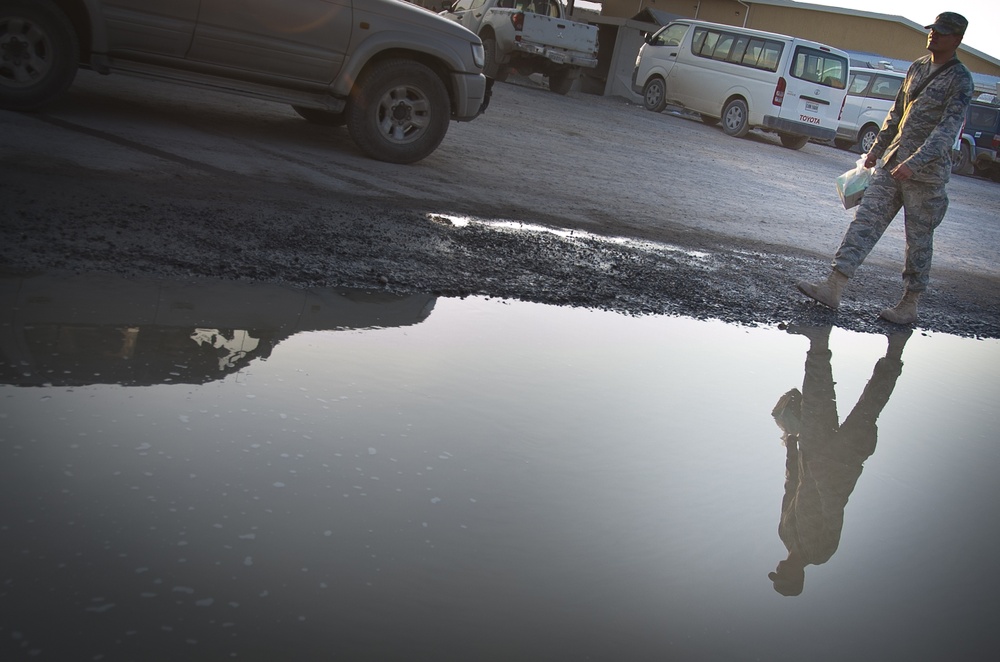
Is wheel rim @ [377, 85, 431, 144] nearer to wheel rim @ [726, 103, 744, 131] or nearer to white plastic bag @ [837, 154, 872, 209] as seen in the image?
white plastic bag @ [837, 154, 872, 209]

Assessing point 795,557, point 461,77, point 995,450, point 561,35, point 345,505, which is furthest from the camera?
point 561,35

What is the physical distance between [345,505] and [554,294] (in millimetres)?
2828

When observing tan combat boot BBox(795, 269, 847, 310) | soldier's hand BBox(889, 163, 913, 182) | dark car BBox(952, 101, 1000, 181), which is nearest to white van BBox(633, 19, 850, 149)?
dark car BBox(952, 101, 1000, 181)

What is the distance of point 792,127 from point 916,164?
14.7m

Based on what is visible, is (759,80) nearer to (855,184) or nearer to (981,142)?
(981,142)

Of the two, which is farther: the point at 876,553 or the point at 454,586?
the point at 876,553

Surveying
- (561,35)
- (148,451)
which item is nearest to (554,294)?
(148,451)

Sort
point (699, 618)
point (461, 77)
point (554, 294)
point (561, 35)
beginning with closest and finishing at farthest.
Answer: point (699, 618) < point (554, 294) < point (461, 77) < point (561, 35)

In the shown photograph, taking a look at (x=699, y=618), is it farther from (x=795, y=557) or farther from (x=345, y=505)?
(x=345, y=505)

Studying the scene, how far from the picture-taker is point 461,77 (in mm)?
8062

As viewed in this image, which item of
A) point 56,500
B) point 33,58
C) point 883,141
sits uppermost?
point 883,141

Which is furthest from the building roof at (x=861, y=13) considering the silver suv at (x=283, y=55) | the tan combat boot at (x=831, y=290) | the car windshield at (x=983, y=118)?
the tan combat boot at (x=831, y=290)

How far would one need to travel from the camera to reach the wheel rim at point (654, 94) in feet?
72.4

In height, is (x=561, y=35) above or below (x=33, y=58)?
above
